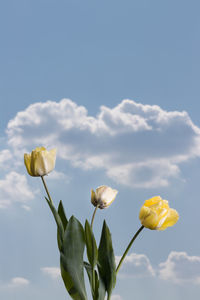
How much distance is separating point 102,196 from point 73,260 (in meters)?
0.19

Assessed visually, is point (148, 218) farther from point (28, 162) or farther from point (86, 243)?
point (28, 162)

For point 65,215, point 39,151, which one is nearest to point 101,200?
point 65,215

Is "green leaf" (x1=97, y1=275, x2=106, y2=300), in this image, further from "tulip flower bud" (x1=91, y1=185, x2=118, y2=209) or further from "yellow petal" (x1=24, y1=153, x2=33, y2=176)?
"yellow petal" (x1=24, y1=153, x2=33, y2=176)

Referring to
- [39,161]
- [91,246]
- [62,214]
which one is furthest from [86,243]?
[39,161]

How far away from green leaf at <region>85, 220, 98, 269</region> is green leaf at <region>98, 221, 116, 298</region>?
3cm

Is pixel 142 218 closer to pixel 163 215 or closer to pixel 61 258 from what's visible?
pixel 163 215

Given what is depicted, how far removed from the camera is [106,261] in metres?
1.01

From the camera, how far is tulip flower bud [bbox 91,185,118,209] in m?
1.08

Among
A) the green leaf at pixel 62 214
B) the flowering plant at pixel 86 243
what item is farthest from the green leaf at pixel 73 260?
the green leaf at pixel 62 214

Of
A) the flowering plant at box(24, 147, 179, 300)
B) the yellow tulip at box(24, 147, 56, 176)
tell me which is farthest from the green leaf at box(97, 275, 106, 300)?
the yellow tulip at box(24, 147, 56, 176)

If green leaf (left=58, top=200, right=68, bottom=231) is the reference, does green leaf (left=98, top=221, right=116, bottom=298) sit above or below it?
below

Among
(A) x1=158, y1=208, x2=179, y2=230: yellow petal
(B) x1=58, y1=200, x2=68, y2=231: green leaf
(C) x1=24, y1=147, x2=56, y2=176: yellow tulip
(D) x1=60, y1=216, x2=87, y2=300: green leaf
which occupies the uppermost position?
(C) x1=24, y1=147, x2=56, y2=176: yellow tulip

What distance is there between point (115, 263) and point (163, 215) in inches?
6.6

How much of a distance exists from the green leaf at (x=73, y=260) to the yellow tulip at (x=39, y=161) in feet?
0.50
